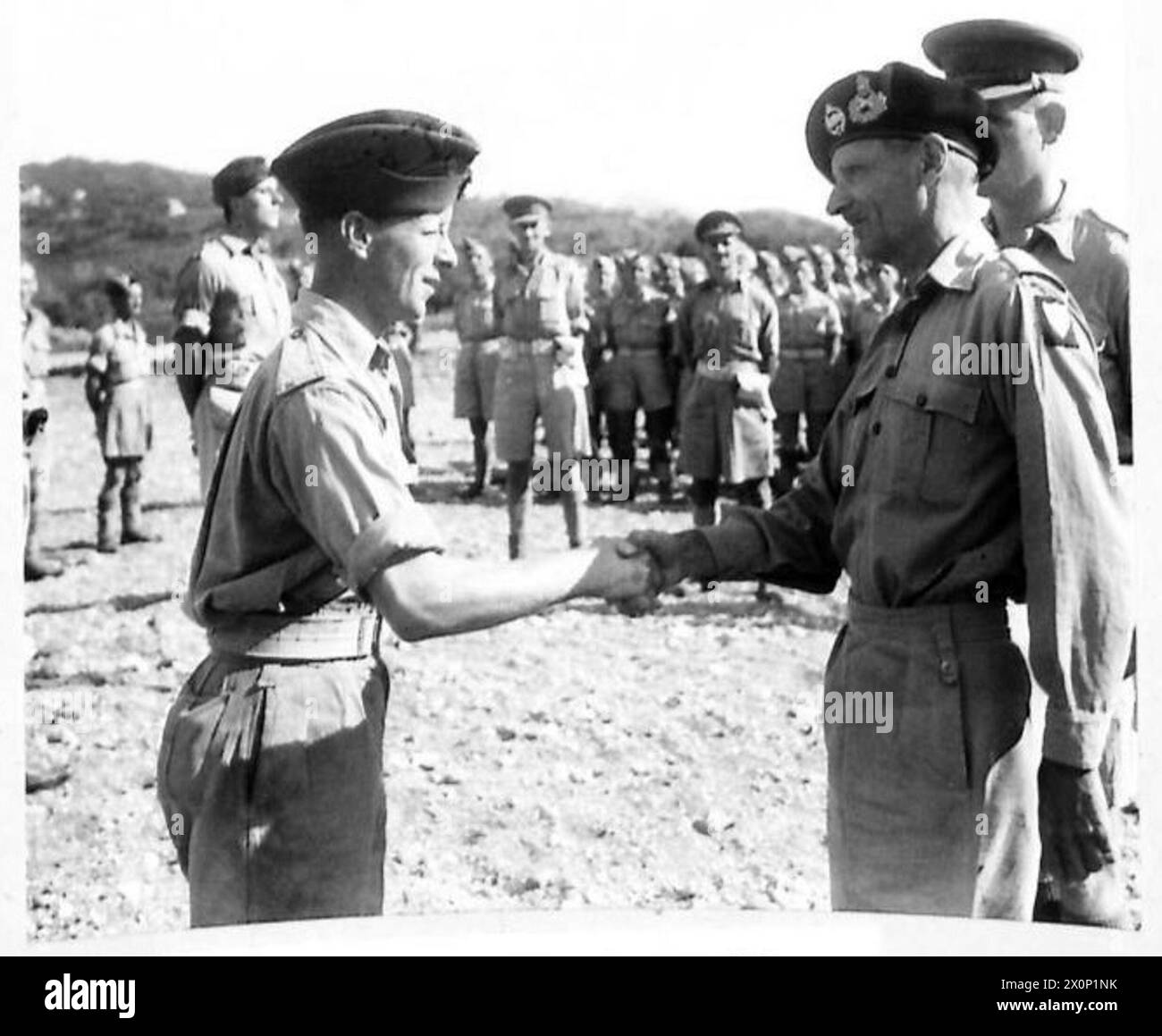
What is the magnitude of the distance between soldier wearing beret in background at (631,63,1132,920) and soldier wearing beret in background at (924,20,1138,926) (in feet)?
2.49

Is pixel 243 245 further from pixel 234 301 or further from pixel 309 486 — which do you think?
pixel 309 486

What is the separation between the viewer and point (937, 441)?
11.0 feet

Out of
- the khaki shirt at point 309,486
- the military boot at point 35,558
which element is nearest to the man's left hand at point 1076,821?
the khaki shirt at point 309,486

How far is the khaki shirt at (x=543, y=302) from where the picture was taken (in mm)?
6528

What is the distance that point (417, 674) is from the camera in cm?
549

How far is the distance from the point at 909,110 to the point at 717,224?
1.83 metres

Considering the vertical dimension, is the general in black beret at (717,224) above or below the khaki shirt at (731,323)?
above

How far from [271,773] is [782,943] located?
69.0 inches

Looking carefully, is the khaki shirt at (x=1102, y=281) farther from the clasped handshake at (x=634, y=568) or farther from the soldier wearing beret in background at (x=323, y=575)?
the soldier wearing beret in background at (x=323, y=575)

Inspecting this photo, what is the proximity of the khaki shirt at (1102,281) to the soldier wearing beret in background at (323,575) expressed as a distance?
1815 mm

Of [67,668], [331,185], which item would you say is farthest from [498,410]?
[331,185]

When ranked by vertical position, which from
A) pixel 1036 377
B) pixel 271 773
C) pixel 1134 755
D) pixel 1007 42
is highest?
pixel 1007 42
